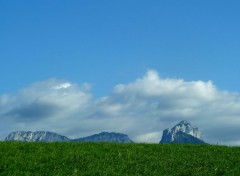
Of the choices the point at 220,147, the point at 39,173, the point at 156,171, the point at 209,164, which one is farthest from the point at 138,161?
the point at 220,147

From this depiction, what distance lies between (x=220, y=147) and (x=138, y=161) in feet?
28.3

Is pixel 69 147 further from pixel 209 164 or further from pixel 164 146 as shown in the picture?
pixel 209 164

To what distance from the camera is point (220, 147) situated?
34.6m

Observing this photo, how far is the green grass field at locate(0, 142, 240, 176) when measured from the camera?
2608 cm

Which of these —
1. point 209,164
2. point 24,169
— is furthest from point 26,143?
point 209,164

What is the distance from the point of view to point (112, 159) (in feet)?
93.8

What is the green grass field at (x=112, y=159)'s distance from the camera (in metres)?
26.1

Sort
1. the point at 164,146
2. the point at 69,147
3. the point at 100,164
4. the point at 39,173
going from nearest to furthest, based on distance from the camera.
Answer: the point at 39,173 < the point at 100,164 < the point at 69,147 < the point at 164,146

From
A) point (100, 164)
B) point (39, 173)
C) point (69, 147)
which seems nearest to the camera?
point (39, 173)

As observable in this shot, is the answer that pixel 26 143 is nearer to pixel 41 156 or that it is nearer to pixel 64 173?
pixel 41 156

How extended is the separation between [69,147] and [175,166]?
7.02 m

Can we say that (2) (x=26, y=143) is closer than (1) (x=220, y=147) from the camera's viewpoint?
Yes

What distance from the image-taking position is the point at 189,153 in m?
31.8

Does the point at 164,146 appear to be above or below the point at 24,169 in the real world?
above
